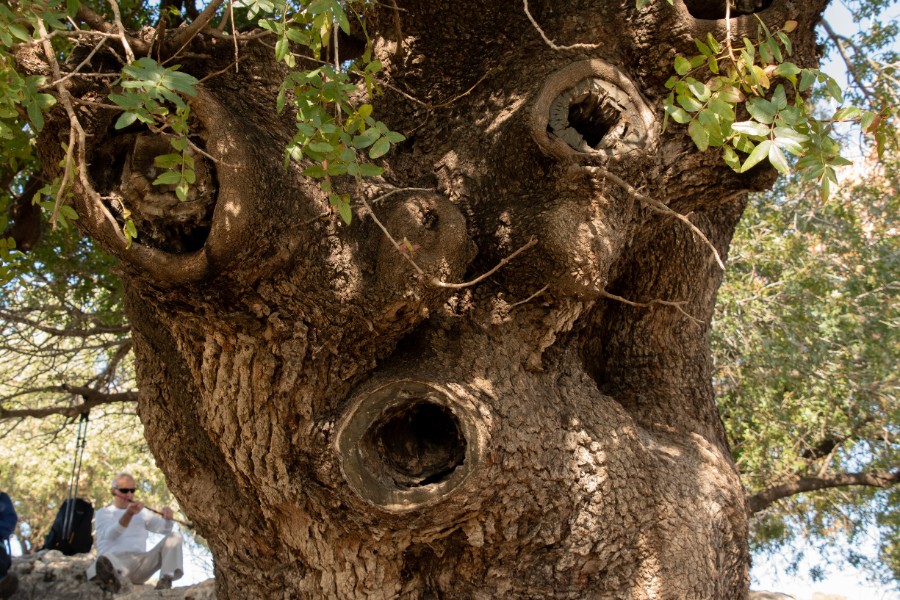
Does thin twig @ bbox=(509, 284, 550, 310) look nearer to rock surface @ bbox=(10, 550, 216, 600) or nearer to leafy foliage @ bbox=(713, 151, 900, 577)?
rock surface @ bbox=(10, 550, 216, 600)

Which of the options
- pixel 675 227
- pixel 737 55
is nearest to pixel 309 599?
pixel 675 227

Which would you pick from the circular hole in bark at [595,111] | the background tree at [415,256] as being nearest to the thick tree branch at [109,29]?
the background tree at [415,256]

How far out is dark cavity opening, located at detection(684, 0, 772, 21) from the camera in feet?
11.2

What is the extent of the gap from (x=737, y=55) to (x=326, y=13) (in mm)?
1653

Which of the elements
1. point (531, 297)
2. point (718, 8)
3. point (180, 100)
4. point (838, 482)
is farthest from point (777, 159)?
point (838, 482)

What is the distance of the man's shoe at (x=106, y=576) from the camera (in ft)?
19.6

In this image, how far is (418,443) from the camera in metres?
3.02

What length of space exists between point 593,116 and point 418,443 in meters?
1.44

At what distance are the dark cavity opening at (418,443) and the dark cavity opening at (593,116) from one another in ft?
4.10

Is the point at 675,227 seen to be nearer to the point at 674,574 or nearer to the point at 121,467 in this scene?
the point at 674,574

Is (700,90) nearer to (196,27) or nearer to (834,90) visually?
(834,90)

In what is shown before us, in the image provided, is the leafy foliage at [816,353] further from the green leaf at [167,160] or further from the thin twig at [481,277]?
the green leaf at [167,160]

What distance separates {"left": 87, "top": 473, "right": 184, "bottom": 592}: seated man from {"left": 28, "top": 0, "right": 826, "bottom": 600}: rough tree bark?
11.4 ft

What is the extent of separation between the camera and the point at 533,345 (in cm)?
321
